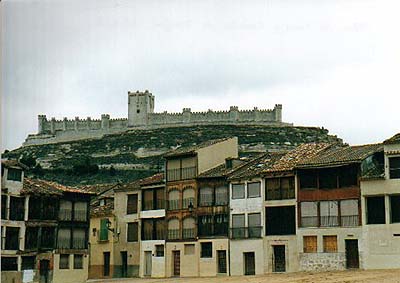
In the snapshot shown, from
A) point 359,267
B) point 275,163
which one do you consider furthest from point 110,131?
point 359,267

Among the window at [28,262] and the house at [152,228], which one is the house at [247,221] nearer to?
the house at [152,228]

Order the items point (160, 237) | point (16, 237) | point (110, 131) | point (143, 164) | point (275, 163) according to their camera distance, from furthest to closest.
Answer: point (110, 131) < point (143, 164) < point (160, 237) < point (275, 163) < point (16, 237)

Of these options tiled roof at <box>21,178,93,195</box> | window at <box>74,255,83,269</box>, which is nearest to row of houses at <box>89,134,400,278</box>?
window at <box>74,255,83,269</box>

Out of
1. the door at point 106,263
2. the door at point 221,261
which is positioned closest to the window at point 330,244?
the door at point 221,261

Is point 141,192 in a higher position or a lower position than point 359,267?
higher

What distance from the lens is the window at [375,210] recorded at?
17828mm

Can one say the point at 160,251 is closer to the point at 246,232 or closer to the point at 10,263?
the point at 246,232

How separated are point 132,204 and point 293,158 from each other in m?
5.65

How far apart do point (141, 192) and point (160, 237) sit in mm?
1713

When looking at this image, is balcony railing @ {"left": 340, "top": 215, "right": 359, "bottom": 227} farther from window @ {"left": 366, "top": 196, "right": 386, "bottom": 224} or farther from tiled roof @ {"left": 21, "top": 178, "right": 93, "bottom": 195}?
tiled roof @ {"left": 21, "top": 178, "right": 93, "bottom": 195}

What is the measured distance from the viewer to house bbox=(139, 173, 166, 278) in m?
22.5

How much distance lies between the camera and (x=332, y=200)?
1889 centimetres

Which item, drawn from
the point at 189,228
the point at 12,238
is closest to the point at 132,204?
the point at 189,228

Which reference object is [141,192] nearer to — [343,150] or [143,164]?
[343,150]
